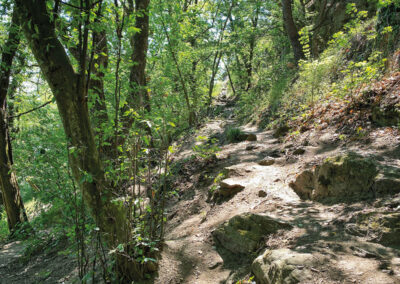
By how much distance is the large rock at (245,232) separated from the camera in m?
2.86

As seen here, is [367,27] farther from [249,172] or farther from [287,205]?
[287,205]

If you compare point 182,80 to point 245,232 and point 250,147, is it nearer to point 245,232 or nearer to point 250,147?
point 250,147

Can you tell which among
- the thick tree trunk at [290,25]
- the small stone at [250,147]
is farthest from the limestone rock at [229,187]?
the thick tree trunk at [290,25]

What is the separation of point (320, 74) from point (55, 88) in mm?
6249

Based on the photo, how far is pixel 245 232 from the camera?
302 centimetres

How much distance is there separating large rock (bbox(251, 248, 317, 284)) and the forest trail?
88 millimetres

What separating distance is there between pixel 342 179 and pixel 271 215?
0.99 metres

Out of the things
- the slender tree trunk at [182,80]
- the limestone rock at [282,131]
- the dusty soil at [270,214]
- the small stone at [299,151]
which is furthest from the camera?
the slender tree trunk at [182,80]

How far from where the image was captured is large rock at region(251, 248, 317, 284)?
1.88 metres

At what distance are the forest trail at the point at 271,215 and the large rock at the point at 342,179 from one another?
170 mm

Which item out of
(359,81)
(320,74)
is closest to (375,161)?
(359,81)

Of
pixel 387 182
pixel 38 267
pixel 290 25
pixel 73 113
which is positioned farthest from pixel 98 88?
pixel 290 25

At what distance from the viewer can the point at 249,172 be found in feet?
15.5

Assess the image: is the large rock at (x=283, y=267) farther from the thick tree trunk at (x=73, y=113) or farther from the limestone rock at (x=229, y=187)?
the limestone rock at (x=229, y=187)
